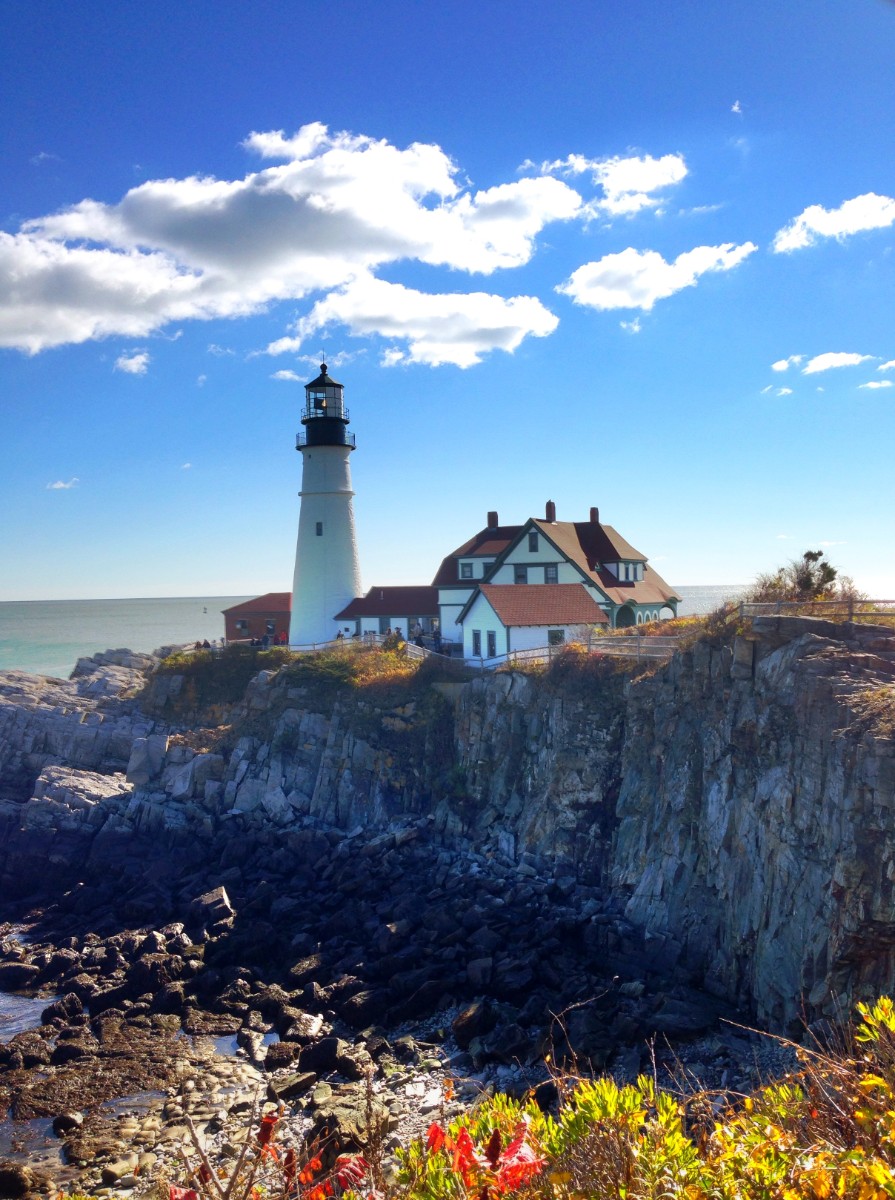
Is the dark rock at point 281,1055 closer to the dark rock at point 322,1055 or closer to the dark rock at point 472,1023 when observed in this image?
the dark rock at point 322,1055

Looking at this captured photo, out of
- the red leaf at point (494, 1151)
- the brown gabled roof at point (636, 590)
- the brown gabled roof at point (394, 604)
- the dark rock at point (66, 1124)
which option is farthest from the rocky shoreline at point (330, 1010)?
the brown gabled roof at point (394, 604)

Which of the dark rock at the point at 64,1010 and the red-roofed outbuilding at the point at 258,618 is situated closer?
the dark rock at the point at 64,1010

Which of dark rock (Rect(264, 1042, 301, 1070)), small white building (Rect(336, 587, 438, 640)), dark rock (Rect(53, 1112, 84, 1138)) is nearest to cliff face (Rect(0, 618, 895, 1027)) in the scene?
small white building (Rect(336, 587, 438, 640))

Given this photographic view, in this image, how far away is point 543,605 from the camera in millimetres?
32594

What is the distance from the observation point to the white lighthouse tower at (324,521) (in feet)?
132

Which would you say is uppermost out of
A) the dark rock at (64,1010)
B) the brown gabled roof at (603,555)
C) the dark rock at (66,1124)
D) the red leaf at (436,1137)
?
the brown gabled roof at (603,555)

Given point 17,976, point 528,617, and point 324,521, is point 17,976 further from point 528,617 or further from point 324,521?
point 324,521

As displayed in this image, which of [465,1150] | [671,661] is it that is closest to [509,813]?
[671,661]

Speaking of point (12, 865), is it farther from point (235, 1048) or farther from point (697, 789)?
point (697, 789)

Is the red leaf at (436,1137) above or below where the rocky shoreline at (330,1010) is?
above

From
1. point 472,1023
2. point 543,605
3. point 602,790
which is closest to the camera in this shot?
point 472,1023

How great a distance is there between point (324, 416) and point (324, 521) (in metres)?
4.59

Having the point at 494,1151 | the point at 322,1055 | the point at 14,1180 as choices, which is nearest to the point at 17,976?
the point at 14,1180

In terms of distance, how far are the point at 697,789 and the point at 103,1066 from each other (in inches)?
524
